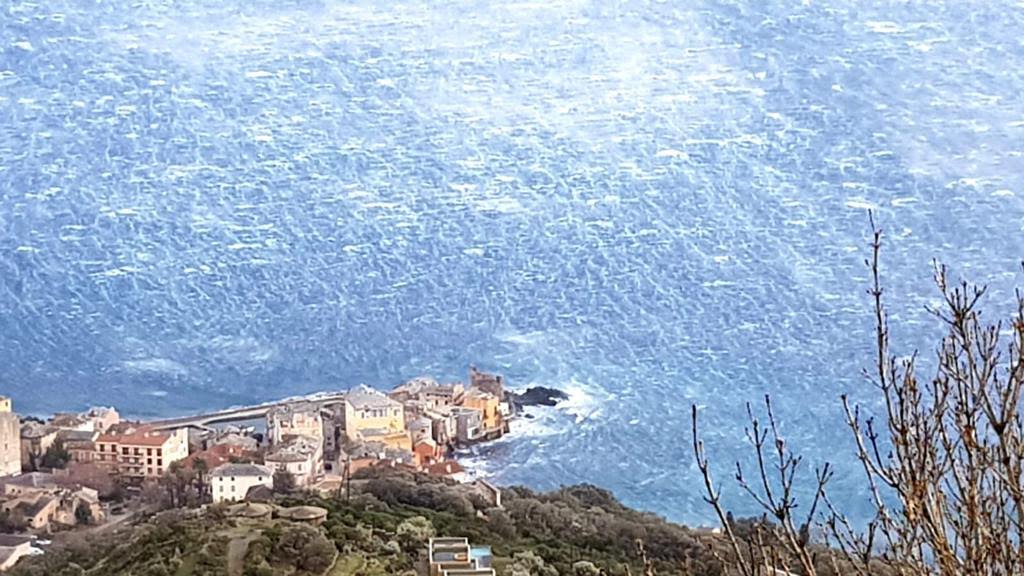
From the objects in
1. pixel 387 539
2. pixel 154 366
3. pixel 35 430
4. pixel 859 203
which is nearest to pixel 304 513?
pixel 387 539

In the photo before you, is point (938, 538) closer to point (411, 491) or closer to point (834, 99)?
point (411, 491)

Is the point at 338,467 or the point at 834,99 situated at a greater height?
the point at 834,99


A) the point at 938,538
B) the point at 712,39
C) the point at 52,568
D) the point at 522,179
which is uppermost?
the point at 712,39

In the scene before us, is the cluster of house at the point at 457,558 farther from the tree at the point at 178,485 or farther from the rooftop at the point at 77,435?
the rooftop at the point at 77,435

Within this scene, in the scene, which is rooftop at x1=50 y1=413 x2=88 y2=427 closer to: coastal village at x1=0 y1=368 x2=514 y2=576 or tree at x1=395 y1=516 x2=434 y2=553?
coastal village at x1=0 y1=368 x2=514 y2=576

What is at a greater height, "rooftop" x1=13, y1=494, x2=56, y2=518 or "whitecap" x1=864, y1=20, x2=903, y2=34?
"whitecap" x1=864, y1=20, x2=903, y2=34

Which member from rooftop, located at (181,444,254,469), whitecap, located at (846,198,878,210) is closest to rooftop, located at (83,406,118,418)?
rooftop, located at (181,444,254,469)

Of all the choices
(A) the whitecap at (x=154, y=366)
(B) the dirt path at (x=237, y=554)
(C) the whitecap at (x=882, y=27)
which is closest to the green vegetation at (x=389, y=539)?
(B) the dirt path at (x=237, y=554)

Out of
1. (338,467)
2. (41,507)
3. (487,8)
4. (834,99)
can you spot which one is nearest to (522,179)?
(487,8)
